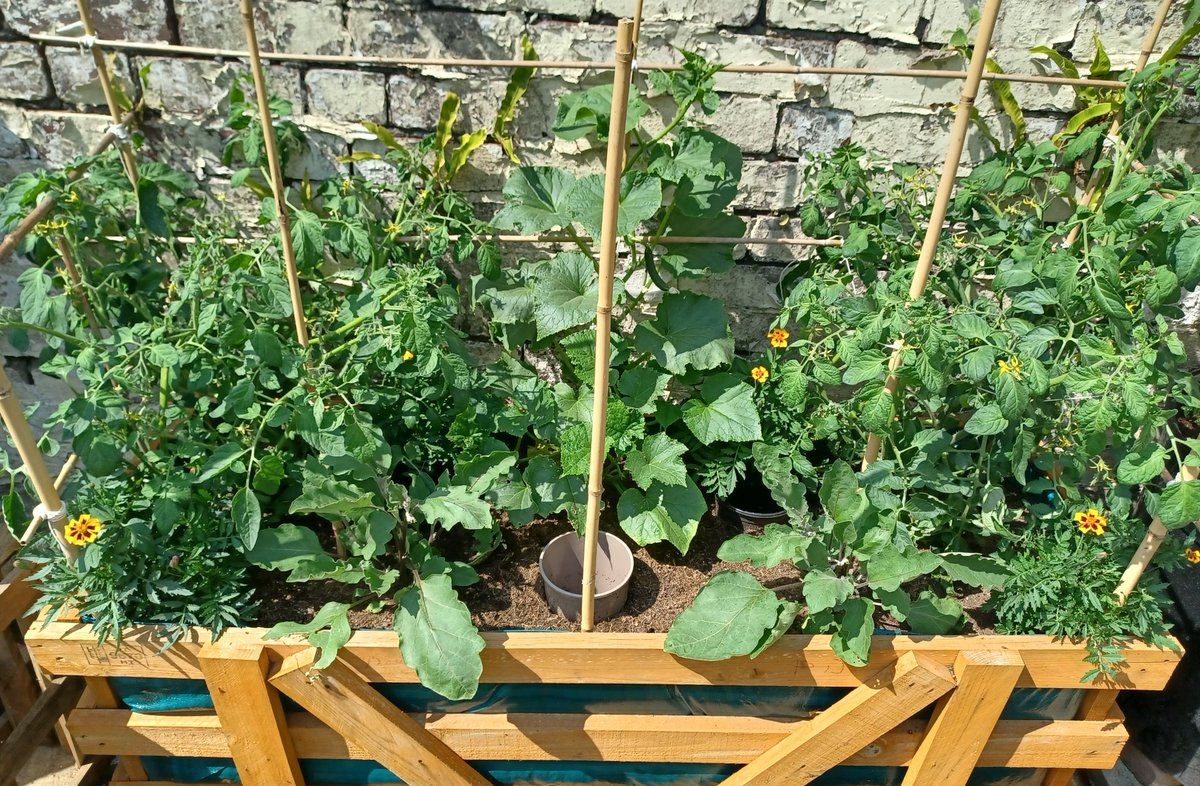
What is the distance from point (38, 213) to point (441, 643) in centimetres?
127

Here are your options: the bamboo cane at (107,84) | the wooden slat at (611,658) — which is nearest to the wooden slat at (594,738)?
the wooden slat at (611,658)

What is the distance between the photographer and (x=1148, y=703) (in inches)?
93.6

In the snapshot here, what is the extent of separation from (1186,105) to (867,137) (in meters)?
0.80

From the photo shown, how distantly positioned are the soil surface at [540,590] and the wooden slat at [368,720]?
0.21 meters

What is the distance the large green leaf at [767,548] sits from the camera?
1.94m

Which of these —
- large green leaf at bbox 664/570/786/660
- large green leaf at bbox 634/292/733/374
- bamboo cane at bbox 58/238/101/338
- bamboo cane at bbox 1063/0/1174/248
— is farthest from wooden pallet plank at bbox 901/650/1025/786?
bamboo cane at bbox 58/238/101/338

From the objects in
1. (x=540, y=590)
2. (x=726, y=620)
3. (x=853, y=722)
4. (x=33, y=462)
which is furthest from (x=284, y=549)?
(x=853, y=722)

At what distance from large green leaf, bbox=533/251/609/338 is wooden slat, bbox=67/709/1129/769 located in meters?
0.90

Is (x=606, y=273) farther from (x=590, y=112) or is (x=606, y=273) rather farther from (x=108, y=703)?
(x=108, y=703)

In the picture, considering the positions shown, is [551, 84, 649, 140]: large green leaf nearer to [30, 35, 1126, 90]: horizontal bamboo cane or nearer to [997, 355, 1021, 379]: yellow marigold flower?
[30, 35, 1126, 90]: horizontal bamboo cane

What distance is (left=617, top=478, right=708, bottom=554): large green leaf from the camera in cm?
207

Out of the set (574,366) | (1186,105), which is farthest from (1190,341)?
(574,366)

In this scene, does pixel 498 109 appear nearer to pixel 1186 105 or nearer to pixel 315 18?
pixel 315 18

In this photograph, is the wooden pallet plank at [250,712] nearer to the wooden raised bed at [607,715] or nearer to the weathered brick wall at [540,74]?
the wooden raised bed at [607,715]
